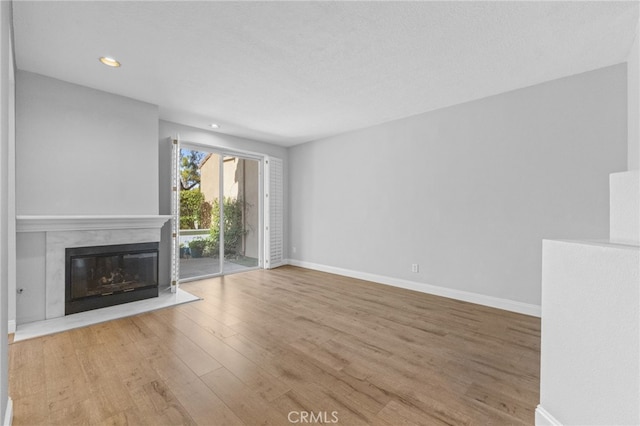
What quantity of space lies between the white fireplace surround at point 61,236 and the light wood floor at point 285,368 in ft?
2.06

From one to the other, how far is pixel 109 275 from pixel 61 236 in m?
0.68

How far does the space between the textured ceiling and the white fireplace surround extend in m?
1.55

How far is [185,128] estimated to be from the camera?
4.55 metres

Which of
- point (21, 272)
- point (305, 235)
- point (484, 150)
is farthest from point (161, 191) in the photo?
point (484, 150)

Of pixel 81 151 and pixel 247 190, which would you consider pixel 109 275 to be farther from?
pixel 247 190

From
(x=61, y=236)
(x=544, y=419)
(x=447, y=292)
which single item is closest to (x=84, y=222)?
(x=61, y=236)

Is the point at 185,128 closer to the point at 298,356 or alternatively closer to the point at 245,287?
the point at 245,287

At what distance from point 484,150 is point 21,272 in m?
5.39

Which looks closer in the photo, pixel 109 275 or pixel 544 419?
pixel 544 419

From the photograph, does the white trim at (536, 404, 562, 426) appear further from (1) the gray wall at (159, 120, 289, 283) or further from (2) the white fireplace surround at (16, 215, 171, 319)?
(1) the gray wall at (159, 120, 289, 283)

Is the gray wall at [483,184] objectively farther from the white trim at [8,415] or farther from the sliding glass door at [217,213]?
the white trim at [8,415]

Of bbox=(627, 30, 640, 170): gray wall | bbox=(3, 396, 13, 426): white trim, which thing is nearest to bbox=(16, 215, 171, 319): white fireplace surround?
bbox=(3, 396, 13, 426): white trim
